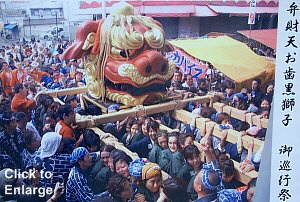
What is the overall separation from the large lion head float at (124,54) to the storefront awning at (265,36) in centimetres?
40

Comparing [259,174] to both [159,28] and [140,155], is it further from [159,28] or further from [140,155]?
[159,28]

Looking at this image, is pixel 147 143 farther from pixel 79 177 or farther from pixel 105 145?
pixel 79 177

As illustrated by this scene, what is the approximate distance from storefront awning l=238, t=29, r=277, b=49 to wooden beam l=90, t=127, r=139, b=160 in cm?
76

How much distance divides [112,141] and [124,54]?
1.31 feet

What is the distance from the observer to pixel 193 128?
6.06 ft

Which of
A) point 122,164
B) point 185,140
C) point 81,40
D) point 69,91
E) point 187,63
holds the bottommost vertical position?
point 122,164

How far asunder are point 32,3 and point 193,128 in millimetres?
917

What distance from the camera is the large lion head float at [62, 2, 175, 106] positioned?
1.73 metres

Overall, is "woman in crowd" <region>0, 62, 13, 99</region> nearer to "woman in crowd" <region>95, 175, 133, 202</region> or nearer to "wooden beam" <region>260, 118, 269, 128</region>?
"woman in crowd" <region>95, 175, 133, 202</region>

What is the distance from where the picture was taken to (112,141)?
1.80 m

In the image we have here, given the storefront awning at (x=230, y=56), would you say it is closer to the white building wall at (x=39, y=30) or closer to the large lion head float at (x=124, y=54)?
the large lion head float at (x=124, y=54)

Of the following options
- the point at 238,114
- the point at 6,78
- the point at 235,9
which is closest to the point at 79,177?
the point at 6,78

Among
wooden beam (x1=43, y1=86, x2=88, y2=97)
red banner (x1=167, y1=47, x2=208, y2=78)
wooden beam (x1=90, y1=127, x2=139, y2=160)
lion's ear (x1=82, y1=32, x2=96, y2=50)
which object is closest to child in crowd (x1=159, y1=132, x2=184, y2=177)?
wooden beam (x1=90, y1=127, x2=139, y2=160)

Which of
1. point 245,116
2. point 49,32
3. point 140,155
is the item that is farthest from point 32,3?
point 245,116
